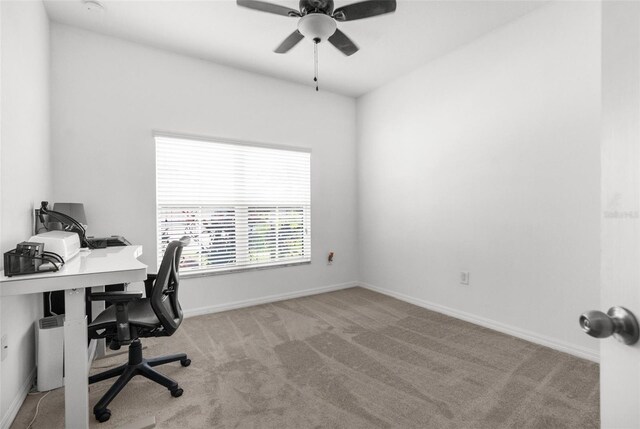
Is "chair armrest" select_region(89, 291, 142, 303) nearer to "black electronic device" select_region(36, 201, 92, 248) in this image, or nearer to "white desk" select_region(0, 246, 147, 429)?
"white desk" select_region(0, 246, 147, 429)

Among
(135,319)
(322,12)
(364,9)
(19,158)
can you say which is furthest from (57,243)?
(364,9)

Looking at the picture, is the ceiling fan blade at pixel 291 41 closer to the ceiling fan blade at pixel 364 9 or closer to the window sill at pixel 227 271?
the ceiling fan blade at pixel 364 9

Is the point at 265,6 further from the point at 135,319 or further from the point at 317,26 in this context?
the point at 135,319

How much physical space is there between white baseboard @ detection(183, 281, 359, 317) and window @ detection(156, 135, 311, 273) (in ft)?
1.34

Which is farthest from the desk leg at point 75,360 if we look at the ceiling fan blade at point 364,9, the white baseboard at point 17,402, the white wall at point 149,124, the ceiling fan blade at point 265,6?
the ceiling fan blade at point 364,9

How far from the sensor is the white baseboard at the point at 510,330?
244 cm

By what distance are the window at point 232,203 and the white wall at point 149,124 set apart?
4.6 inches

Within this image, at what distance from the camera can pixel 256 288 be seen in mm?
3869

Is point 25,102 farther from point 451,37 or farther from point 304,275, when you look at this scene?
point 451,37

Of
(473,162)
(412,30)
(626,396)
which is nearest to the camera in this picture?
(626,396)

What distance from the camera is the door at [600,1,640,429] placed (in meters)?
0.52

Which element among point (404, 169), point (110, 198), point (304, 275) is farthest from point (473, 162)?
point (110, 198)

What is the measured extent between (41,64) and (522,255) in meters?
4.33

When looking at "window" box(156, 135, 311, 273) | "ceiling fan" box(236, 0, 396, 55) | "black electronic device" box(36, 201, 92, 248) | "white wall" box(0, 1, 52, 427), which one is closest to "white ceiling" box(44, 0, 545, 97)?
"ceiling fan" box(236, 0, 396, 55)
